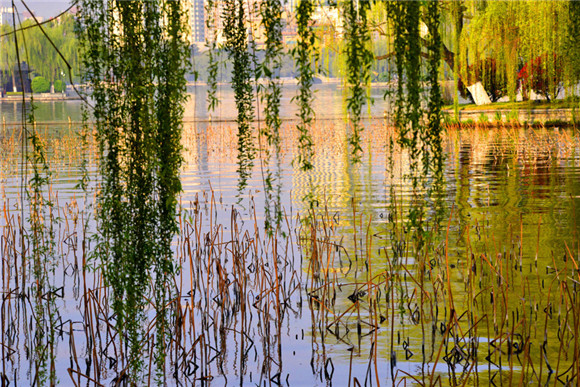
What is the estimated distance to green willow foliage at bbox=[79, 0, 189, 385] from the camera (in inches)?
196

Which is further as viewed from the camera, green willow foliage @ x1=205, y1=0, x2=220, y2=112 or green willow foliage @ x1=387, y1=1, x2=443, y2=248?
green willow foliage @ x1=387, y1=1, x2=443, y2=248

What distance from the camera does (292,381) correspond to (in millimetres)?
5664

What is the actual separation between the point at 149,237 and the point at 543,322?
347 cm

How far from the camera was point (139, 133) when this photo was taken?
16.5 feet

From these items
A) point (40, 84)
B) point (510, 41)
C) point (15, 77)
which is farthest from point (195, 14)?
point (40, 84)

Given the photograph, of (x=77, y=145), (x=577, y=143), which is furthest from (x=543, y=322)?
(x=77, y=145)

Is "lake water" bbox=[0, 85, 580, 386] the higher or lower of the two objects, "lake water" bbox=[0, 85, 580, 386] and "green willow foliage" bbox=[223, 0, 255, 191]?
the lower

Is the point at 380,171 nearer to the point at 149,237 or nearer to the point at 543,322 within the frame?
the point at 543,322

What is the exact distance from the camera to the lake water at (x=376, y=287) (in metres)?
5.69

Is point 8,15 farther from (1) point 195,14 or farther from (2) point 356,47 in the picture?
(1) point 195,14

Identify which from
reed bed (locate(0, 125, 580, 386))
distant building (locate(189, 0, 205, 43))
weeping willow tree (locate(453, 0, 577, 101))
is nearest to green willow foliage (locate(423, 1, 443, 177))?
reed bed (locate(0, 125, 580, 386))

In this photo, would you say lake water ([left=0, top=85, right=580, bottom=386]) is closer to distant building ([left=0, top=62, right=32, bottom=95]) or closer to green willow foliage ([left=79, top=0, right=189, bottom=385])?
green willow foliage ([left=79, top=0, right=189, bottom=385])

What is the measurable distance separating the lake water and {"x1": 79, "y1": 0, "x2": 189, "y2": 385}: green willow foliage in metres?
0.27

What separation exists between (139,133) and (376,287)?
2981mm
